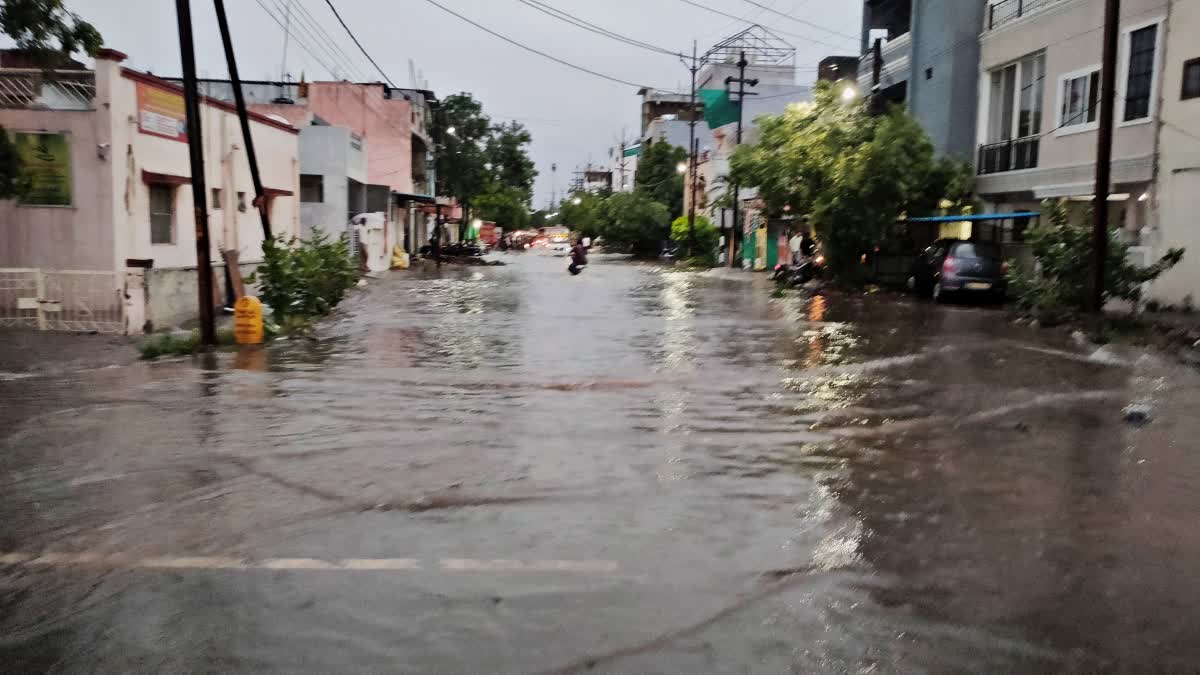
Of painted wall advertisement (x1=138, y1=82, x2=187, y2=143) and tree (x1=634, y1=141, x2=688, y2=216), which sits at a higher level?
tree (x1=634, y1=141, x2=688, y2=216)

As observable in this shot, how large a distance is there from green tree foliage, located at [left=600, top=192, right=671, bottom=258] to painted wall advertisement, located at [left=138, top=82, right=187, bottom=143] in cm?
5486

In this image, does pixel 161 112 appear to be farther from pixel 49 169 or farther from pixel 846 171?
pixel 846 171

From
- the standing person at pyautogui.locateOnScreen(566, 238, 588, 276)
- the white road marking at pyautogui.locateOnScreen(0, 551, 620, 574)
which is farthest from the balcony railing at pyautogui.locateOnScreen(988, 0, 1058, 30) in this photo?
the white road marking at pyautogui.locateOnScreen(0, 551, 620, 574)

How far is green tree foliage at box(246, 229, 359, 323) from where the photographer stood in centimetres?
1833

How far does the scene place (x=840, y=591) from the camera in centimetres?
508

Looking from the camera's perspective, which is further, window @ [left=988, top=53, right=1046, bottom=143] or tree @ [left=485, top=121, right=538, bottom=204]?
tree @ [left=485, top=121, right=538, bottom=204]

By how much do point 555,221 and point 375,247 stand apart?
6067 inches

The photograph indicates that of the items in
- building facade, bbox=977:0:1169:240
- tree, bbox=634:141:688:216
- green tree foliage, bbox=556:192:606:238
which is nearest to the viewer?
building facade, bbox=977:0:1169:240

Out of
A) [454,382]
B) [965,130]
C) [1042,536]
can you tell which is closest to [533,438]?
[454,382]

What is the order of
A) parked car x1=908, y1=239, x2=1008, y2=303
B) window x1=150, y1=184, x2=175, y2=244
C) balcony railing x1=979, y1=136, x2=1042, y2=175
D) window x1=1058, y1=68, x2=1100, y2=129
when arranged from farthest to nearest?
balcony railing x1=979, y1=136, x2=1042, y2=175 < parked car x1=908, y1=239, x2=1008, y2=303 < window x1=1058, y1=68, x2=1100, y2=129 < window x1=150, y1=184, x2=175, y2=244

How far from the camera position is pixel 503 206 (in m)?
100

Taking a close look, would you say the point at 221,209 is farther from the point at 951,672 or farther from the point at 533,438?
the point at 951,672

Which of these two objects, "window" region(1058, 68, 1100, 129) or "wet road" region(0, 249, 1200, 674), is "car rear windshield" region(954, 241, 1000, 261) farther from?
"wet road" region(0, 249, 1200, 674)

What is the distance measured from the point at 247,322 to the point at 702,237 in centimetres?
4538
